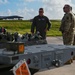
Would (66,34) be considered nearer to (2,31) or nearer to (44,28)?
(44,28)

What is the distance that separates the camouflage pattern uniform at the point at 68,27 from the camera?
417 inches

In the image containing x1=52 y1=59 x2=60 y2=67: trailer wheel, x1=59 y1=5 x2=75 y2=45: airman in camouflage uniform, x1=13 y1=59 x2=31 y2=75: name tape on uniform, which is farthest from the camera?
→ x1=59 y1=5 x2=75 y2=45: airman in camouflage uniform

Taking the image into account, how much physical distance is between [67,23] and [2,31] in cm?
353

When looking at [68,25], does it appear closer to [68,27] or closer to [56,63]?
[68,27]

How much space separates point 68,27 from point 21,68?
511 centimetres

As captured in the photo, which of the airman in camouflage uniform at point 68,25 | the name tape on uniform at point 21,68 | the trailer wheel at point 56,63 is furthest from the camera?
the airman in camouflage uniform at point 68,25

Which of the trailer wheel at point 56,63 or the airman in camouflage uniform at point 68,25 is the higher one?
the airman in camouflage uniform at point 68,25

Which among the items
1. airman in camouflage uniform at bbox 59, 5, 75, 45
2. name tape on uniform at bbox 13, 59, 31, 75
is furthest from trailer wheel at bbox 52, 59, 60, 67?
airman in camouflage uniform at bbox 59, 5, 75, 45

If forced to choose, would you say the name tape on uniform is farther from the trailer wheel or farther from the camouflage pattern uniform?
the camouflage pattern uniform

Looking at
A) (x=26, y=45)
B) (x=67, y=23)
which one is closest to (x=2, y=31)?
(x=26, y=45)

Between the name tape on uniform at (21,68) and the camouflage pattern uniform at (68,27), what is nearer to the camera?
the name tape on uniform at (21,68)

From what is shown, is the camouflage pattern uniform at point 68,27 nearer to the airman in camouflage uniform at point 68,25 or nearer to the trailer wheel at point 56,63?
the airman in camouflage uniform at point 68,25

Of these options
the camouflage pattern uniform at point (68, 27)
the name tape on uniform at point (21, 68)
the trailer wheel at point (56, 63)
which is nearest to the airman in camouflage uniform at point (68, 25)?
the camouflage pattern uniform at point (68, 27)

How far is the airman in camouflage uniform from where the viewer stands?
10.5m
